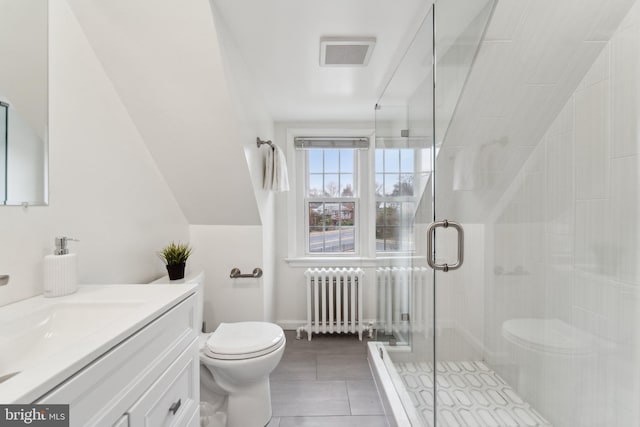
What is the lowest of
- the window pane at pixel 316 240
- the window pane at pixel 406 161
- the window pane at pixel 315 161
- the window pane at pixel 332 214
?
the window pane at pixel 316 240

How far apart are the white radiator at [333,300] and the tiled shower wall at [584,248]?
5.10ft

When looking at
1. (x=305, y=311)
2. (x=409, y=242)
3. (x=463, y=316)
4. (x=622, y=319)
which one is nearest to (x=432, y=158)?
(x=409, y=242)

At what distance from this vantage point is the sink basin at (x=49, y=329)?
74cm

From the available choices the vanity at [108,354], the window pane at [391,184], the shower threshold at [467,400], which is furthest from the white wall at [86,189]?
the shower threshold at [467,400]

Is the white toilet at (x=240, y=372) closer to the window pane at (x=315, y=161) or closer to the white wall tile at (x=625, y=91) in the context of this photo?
the white wall tile at (x=625, y=91)

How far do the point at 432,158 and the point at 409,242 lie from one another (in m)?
0.54

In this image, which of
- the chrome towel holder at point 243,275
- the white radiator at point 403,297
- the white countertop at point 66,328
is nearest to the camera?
the white countertop at point 66,328

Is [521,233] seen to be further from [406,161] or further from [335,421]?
[335,421]

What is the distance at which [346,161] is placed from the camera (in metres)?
3.15

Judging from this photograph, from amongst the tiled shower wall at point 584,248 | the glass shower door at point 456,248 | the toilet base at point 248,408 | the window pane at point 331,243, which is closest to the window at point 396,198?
the glass shower door at point 456,248

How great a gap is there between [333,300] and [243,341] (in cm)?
130

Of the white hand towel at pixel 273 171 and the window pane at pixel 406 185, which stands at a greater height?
the white hand towel at pixel 273 171

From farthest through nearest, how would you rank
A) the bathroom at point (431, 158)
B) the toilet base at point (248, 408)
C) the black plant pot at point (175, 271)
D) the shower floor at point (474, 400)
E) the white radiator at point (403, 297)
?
the black plant pot at point (175, 271), the toilet base at point (248, 408), the white radiator at point (403, 297), the shower floor at point (474, 400), the bathroom at point (431, 158)

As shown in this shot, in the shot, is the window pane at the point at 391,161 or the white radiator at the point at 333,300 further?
the white radiator at the point at 333,300
